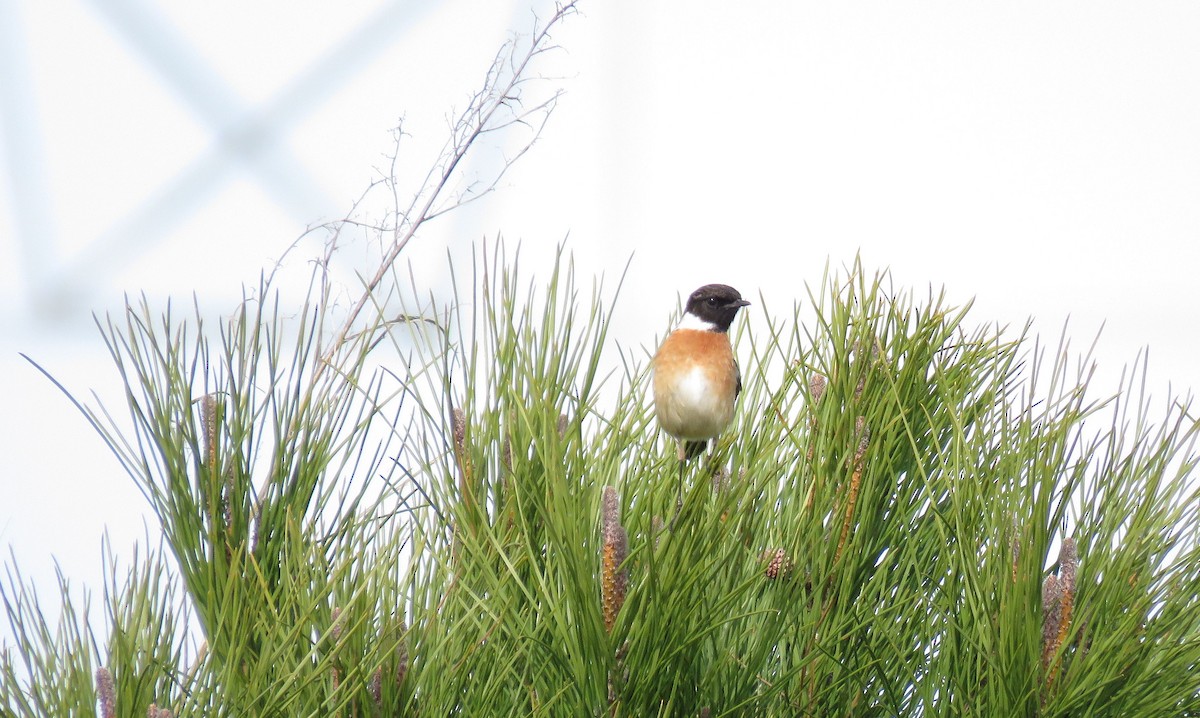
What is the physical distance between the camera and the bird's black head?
6.61ft

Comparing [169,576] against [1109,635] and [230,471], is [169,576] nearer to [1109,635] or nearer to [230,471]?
[230,471]

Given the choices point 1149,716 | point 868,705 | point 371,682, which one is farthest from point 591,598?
point 1149,716

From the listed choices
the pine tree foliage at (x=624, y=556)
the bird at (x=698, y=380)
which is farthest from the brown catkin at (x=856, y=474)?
the bird at (x=698, y=380)

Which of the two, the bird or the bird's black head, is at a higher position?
the bird's black head

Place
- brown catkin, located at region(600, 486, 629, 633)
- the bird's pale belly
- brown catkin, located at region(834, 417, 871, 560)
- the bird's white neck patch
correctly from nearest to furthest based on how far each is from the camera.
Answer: brown catkin, located at region(600, 486, 629, 633), brown catkin, located at region(834, 417, 871, 560), the bird's pale belly, the bird's white neck patch

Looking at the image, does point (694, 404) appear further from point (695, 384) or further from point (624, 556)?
point (624, 556)

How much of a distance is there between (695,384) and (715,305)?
0.29 m

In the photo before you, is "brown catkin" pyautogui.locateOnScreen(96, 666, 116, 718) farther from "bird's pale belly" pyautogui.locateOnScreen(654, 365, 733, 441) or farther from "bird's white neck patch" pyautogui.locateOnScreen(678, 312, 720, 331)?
"bird's white neck patch" pyautogui.locateOnScreen(678, 312, 720, 331)

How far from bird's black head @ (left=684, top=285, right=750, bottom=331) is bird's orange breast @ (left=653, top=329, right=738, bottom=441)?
11 centimetres

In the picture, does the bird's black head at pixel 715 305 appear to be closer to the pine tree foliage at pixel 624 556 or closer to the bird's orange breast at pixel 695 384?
the bird's orange breast at pixel 695 384

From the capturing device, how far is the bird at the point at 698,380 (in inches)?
65.7

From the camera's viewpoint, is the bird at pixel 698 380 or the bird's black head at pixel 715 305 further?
the bird's black head at pixel 715 305

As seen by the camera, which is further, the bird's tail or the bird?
the bird

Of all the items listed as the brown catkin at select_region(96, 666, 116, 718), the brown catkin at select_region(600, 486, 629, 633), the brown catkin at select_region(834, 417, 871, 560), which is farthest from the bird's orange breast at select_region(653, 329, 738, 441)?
the brown catkin at select_region(96, 666, 116, 718)
